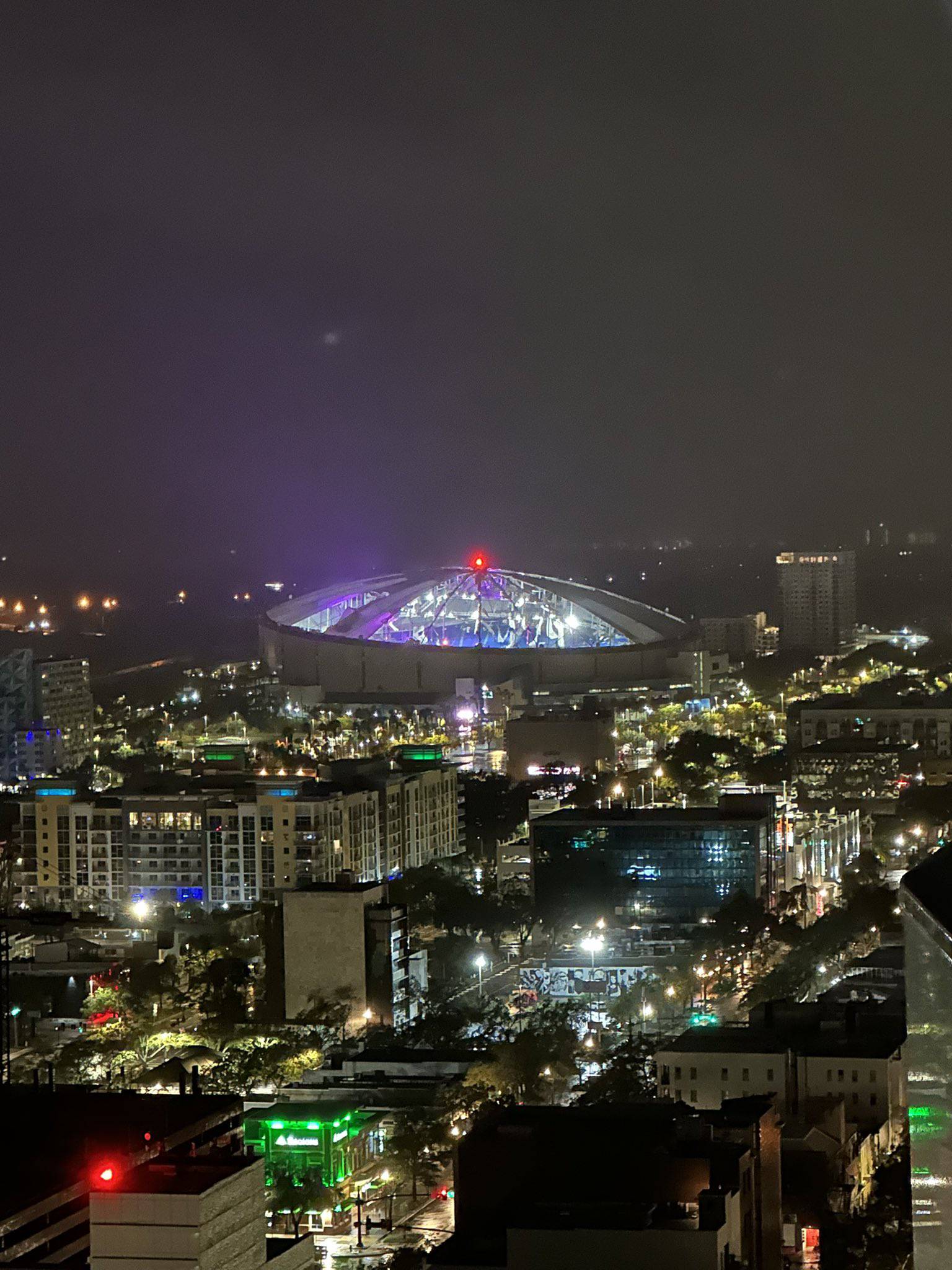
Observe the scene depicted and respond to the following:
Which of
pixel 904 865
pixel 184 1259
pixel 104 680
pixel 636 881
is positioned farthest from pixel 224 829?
pixel 104 680

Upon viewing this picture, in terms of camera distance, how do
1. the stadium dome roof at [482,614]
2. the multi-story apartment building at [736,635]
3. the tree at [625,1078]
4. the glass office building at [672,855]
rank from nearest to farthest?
the tree at [625,1078]
the glass office building at [672,855]
the stadium dome roof at [482,614]
the multi-story apartment building at [736,635]

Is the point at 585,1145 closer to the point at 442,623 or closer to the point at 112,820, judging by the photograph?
the point at 112,820

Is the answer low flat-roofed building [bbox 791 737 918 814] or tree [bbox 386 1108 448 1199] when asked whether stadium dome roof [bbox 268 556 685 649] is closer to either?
low flat-roofed building [bbox 791 737 918 814]

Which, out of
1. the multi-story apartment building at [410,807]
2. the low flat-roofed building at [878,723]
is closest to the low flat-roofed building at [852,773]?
the low flat-roofed building at [878,723]

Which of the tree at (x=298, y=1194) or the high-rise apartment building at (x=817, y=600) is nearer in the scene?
the tree at (x=298, y=1194)

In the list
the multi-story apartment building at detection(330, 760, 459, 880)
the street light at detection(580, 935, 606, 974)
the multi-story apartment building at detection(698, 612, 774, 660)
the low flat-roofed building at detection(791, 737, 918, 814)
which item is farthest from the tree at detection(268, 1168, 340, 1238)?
the multi-story apartment building at detection(698, 612, 774, 660)

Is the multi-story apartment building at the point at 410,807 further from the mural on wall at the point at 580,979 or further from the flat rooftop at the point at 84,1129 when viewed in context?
the flat rooftop at the point at 84,1129
